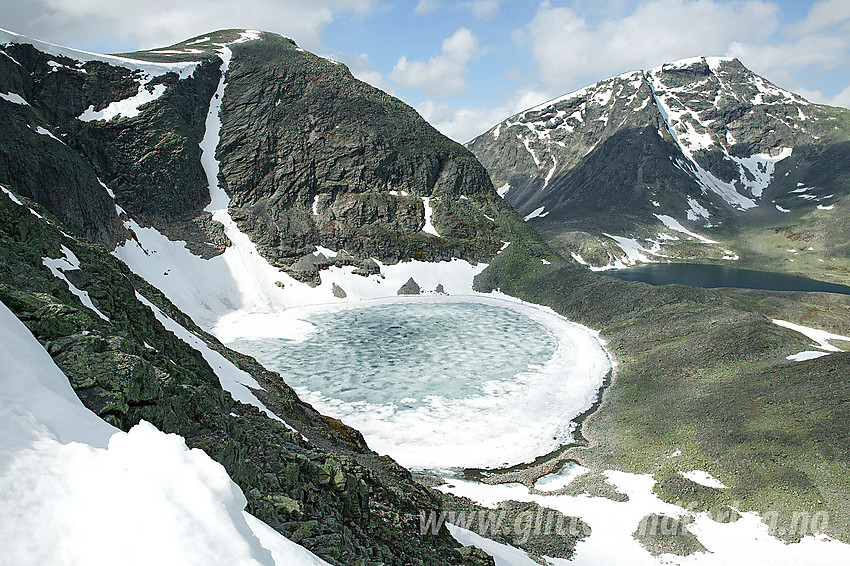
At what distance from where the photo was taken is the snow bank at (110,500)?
4586 millimetres

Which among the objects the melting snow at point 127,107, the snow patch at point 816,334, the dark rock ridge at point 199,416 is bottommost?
the dark rock ridge at point 199,416

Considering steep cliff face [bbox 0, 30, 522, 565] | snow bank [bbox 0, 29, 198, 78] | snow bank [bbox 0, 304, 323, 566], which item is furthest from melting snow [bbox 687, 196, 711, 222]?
snow bank [bbox 0, 304, 323, 566]

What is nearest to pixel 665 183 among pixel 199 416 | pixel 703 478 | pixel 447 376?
pixel 447 376

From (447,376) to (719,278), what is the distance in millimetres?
86559

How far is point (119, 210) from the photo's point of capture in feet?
183

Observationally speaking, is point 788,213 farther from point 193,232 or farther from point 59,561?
point 59,561

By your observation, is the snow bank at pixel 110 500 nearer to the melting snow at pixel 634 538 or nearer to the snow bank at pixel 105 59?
the melting snow at pixel 634 538

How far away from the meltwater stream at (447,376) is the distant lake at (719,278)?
54587 millimetres

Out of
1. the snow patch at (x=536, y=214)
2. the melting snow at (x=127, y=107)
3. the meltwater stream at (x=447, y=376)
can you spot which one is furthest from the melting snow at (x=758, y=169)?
the melting snow at (x=127, y=107)

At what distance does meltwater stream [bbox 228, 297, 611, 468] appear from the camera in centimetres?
2725

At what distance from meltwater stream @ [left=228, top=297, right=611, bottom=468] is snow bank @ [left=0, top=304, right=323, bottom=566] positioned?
66.3 ft

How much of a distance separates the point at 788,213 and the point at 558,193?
73.0 metres

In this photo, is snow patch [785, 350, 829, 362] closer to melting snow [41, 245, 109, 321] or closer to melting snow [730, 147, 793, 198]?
melting snow [41, 245, 109, 321]

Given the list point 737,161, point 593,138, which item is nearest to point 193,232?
point 593,138
